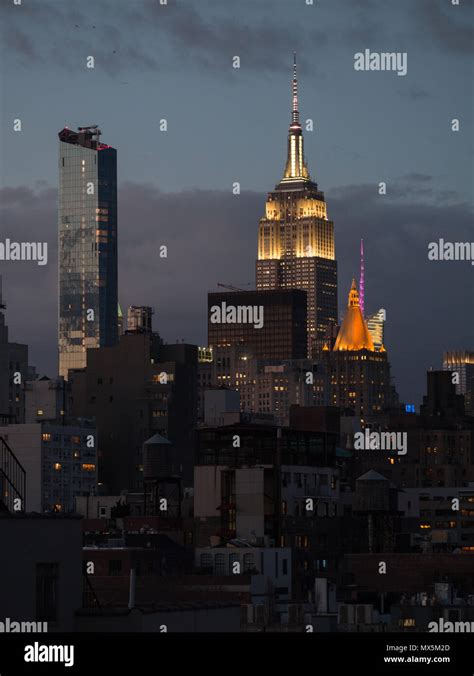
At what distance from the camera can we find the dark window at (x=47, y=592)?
27.6 meters

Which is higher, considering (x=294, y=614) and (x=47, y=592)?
(x=47, y=592)

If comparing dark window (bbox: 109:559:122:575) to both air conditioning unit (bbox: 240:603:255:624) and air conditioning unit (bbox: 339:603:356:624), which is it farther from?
air conditioning unit (bbox: 339:603:356:624)

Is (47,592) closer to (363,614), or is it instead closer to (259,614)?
(363,614)

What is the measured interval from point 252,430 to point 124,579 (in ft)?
114

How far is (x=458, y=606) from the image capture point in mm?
90188

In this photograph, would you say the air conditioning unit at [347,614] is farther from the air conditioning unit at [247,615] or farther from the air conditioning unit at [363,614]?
the air conditioning unit at [247,615]

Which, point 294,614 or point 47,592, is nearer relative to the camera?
point 47,592

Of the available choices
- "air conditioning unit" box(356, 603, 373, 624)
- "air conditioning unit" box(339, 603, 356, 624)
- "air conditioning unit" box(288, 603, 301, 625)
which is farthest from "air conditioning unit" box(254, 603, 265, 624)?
"air conditioning unit" box(356, 603, 373, 624)

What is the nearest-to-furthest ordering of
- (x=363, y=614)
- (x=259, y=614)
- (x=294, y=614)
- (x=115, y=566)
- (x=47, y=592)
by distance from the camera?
(x=47, y=592)
(x=363, y=614)
(x=259, y=614)
(x=294, y=614)
(x=115, y=566)

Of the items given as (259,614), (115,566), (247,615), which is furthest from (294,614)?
(115,566)

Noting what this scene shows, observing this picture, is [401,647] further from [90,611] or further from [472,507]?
[472,507]

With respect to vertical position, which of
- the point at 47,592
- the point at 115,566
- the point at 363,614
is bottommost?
the point at 363,614

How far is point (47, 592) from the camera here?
27922 mm

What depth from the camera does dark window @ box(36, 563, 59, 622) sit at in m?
27.6
